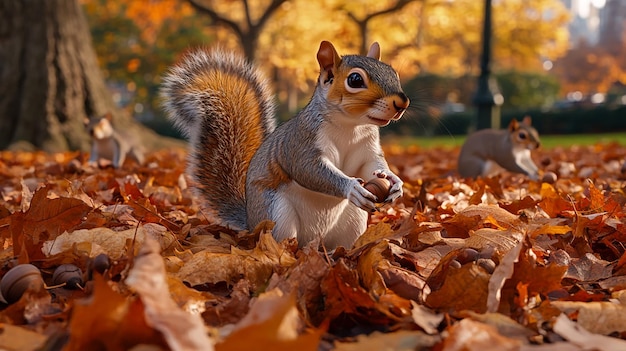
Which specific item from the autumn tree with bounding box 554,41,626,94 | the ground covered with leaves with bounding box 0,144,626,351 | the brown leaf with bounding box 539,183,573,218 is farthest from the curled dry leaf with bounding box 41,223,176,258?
the autumn tree with bounding box 554,41,626,94

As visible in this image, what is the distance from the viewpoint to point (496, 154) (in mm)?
4445

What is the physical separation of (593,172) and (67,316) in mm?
3681

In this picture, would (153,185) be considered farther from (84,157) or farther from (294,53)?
(294,53)

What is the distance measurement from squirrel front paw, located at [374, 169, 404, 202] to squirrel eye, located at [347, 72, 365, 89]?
24 cm

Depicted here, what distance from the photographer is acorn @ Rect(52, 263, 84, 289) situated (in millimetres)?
1472

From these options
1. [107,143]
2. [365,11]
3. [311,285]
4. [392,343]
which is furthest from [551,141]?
[392,343]

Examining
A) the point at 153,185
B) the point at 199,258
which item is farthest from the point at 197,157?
the point at 153,185

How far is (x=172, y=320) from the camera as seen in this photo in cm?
97

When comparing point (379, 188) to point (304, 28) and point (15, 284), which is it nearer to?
point (15, 284)

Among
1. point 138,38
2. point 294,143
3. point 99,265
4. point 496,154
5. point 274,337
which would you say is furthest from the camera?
point 138,38

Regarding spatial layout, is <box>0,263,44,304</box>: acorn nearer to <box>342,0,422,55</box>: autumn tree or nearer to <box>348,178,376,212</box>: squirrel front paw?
<box>348,178,376,212</box>: squirrel front paw

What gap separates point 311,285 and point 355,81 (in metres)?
0.63

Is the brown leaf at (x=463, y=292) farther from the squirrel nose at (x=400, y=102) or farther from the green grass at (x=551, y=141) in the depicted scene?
the green grass at (x=551, y=141)

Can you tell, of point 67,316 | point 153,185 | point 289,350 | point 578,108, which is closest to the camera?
point 289,350
